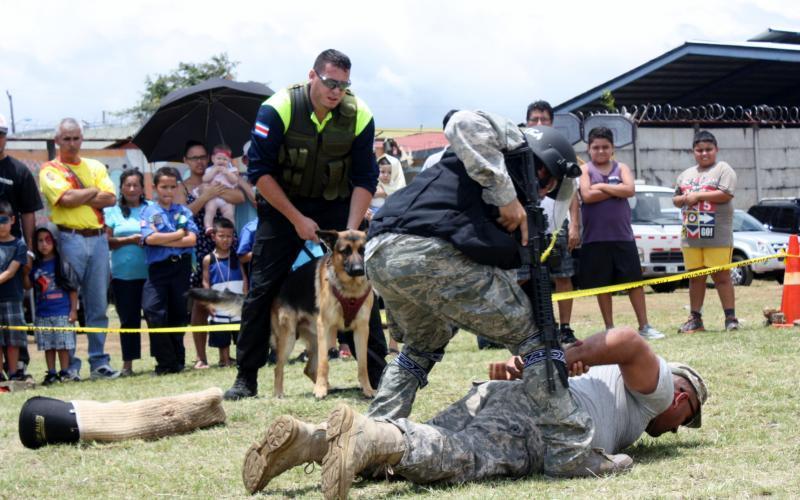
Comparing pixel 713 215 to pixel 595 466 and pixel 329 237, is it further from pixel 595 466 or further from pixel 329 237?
pixel 595 466

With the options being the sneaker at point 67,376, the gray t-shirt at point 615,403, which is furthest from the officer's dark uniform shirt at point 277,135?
the sneaker at point 67,376

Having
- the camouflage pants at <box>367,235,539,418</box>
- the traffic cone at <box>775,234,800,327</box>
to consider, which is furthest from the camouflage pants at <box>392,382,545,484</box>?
the traffic cone at <box>775,234,800,327</box>

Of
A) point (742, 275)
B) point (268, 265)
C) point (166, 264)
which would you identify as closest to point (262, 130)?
point (268, 265)

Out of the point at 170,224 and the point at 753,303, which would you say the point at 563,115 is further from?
the point at 170,224

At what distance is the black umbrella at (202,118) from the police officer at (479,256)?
8051 mm

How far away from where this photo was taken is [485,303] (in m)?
4.51

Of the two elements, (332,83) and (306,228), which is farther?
(306,228)

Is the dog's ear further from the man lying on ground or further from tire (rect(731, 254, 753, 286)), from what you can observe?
tire (rect(731, 254, 753, 286))

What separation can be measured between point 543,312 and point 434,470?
859mm

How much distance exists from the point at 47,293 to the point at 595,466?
6.91m

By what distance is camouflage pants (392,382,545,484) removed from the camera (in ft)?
14.3

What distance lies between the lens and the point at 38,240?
9938 mm

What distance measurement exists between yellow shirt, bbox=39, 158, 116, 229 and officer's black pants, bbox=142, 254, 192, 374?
76 centimetres

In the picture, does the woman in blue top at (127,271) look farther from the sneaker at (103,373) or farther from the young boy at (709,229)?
the young boy at (709,229)
